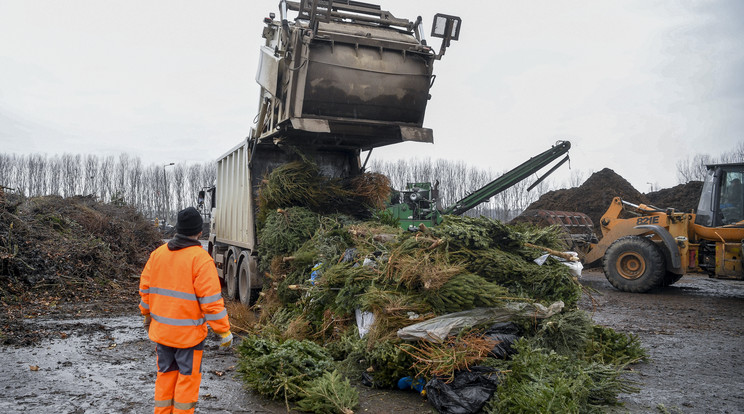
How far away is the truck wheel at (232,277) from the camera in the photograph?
984 centimetres

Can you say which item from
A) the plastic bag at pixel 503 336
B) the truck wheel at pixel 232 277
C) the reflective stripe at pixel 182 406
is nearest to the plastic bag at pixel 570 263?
the plastic bag at pixel 503 336

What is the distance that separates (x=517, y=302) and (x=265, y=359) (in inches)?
97.5

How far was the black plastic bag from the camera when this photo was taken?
4.19 m

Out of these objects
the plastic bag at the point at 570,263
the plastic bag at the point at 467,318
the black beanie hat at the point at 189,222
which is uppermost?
the black beanie hat at the point at 189,222

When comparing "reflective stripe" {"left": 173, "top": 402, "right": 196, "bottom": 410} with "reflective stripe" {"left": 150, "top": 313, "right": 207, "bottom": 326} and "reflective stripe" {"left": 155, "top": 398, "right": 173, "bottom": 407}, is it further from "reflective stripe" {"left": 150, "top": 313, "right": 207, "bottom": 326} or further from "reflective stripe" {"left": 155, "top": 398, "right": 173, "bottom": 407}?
"reflective stripe" {"left": 150, "top": 313, "right": 207, "bottom": 326}

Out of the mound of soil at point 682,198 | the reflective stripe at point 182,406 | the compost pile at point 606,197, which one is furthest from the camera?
the compost pile at point 606,197

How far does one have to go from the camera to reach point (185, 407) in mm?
3586

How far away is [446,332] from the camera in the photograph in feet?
15.2

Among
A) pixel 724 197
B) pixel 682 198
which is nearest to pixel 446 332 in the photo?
pixel 724 197

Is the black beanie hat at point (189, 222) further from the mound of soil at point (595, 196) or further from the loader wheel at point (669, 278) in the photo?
the mound of soil at point (595, 196)

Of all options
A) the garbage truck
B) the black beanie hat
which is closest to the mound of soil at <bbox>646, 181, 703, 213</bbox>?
the garbage truck

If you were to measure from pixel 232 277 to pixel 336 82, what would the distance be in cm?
479

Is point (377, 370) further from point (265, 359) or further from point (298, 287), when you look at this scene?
point (298, 287)

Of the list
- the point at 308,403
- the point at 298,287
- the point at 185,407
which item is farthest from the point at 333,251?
the point at 185,407
